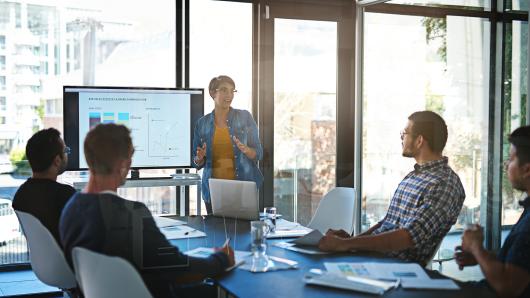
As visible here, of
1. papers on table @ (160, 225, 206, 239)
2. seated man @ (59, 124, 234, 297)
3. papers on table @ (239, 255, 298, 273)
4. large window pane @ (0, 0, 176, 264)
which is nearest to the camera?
seated man @ (59, 124, 234, 297)

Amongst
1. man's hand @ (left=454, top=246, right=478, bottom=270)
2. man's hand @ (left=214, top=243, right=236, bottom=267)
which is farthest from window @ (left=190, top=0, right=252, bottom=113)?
man's hand @ (left=454, top=246, right=478, bottom=270)

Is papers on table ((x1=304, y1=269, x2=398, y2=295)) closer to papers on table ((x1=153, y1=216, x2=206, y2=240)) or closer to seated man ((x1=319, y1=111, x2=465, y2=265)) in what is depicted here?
seated man ((x1=319, y1=111, x2=465, y2=265))

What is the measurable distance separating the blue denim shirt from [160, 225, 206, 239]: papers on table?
1516 millimetres

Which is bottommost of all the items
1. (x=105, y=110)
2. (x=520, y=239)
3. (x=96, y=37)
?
(x=520, y=239)

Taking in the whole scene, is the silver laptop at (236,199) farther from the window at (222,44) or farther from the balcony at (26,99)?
the balcony at (26,99)

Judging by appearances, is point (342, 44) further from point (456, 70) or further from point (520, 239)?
point (520, 239)

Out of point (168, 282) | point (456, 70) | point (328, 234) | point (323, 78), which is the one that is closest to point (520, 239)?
point (328, 234)

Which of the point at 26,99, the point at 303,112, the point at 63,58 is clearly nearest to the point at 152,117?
the point at 63,58

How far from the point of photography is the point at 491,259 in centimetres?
224

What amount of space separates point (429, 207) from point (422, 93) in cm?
234

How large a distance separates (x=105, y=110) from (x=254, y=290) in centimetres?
307

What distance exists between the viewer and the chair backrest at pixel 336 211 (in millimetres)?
4215

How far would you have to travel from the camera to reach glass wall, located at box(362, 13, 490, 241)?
4453 mm

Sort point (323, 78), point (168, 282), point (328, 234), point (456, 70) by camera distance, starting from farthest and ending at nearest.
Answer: point (323, 78) < point (456, 70) < point (328, 234) < point (168, 282)
